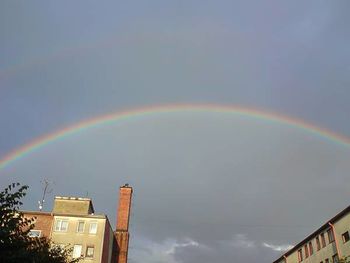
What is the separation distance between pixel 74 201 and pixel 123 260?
12995 millimetres

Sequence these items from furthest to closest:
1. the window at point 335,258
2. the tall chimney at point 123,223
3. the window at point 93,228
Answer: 1. the tall chimney at point 123,223
2. the window at point 93,228
3. the window at point 335,258

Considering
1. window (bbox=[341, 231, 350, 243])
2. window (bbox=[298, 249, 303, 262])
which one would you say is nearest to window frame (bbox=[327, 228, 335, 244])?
window (bbox=[341, 231, 350, 243])

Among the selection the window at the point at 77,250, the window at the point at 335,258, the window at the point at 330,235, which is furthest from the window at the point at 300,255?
the window at the point at 77,250

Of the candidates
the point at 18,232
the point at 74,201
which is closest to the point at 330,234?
the point at 74,201

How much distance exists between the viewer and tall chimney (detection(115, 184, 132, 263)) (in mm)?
75625

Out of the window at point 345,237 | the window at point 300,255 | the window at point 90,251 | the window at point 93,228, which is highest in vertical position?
the window at point 93,228

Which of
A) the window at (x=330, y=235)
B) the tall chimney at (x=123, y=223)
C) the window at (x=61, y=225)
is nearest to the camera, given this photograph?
the window at (x=330, y=235)

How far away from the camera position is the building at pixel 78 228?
65.6 m

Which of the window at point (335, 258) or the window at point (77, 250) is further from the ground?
the window at point (77, 250)

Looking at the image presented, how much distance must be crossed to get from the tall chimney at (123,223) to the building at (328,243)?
1106 inches

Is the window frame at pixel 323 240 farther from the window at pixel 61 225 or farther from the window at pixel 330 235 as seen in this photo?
the window at pixel 61 225

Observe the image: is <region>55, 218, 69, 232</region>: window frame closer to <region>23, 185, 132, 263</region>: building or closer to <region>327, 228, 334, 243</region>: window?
<region>23, 185, 132, 263</region>: building

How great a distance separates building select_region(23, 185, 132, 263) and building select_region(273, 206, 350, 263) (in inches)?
1184

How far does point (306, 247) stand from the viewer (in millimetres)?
69000
